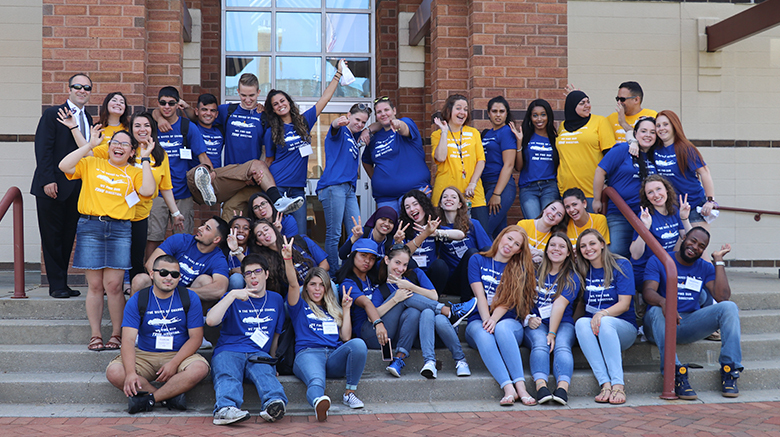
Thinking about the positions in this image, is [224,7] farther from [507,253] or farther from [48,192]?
[507,253]

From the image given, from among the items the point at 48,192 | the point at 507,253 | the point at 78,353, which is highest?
the point at 48,192

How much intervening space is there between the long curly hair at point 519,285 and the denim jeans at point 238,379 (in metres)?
1.84

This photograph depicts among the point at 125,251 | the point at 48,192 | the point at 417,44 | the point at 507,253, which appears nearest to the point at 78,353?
the point at 125,251

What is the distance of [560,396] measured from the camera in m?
4.80

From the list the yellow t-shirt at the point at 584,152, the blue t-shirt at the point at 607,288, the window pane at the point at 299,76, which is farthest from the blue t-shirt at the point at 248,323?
the window pane at the point at 299,76

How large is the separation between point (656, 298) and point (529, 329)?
0.99 m

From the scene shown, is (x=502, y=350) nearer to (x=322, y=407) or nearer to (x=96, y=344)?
(x=322, y=407)

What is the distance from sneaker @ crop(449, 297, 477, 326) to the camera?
214 inches

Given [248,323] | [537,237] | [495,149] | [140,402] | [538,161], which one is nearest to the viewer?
[140,402]

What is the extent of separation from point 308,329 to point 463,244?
1.68 meters

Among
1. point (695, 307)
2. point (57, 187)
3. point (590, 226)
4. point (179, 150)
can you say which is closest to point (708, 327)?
point (695, 307)

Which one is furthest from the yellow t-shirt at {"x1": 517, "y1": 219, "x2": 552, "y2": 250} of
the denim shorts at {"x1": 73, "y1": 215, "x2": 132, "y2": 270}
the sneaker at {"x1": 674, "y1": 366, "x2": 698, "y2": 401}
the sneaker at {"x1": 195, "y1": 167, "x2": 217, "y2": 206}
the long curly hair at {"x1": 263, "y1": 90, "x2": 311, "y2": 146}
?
the denim shorts at {"x1": 73, "y1": 215, "x2": 132, "y2": 270}

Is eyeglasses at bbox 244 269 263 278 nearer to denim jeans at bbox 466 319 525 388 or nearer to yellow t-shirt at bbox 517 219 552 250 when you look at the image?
denim jeans at bbox 466 319 525 388

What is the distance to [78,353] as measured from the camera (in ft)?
16.7
